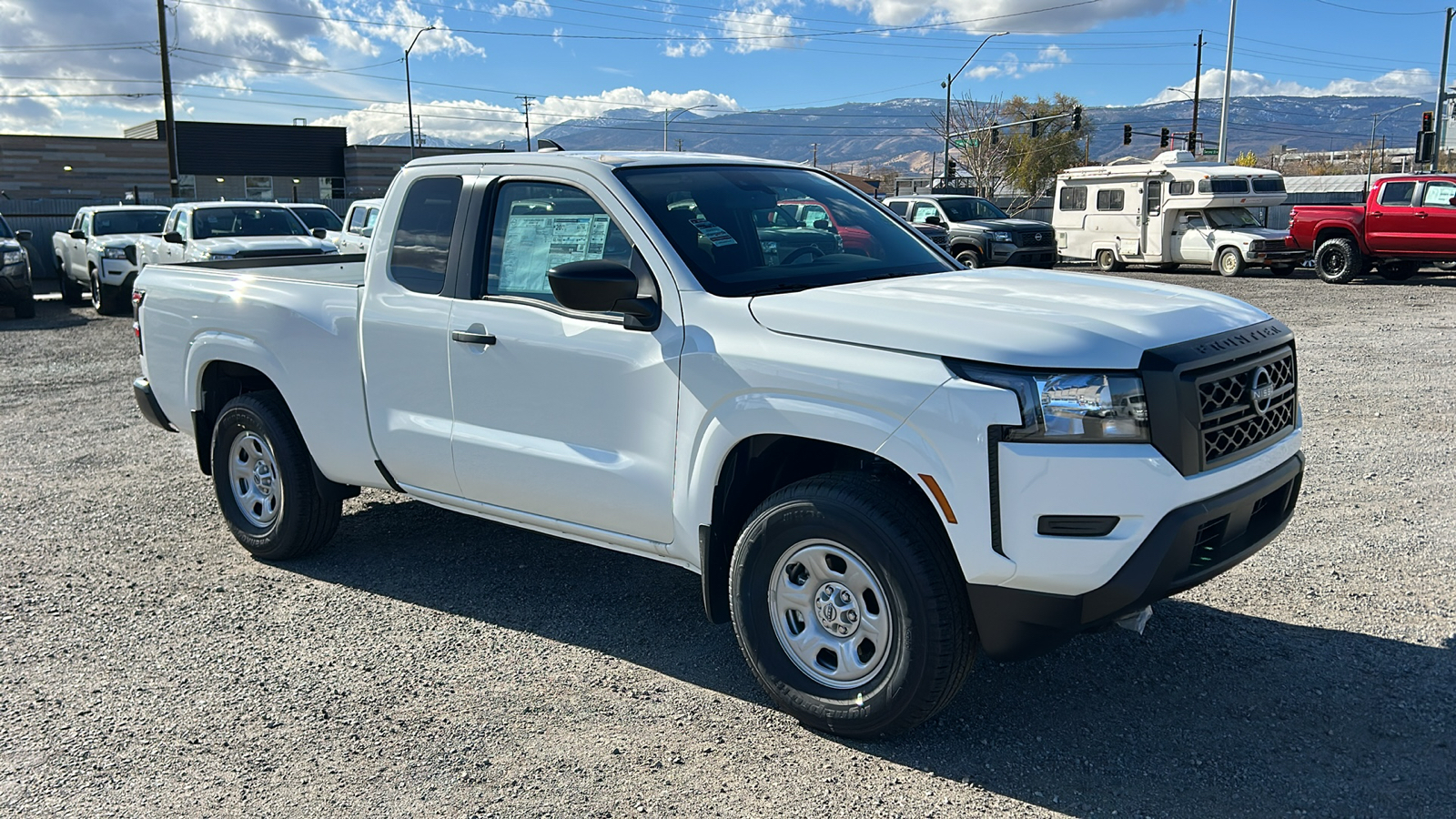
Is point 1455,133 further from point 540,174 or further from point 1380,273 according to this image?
point 540,174

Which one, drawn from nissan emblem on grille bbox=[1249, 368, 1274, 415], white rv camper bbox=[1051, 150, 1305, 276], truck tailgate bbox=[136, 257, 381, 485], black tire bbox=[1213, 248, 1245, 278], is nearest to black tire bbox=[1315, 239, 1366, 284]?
white rv camper bbox=[1051, 150, 1305, 276]

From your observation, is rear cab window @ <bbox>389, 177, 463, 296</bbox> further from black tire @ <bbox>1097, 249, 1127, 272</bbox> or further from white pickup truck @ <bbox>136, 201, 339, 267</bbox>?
black tire @ <bbox>1097, 249, 1127, 272</bbox>

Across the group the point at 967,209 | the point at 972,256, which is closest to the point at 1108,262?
the point at 967,209

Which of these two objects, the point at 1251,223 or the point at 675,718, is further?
the point at 1251,223

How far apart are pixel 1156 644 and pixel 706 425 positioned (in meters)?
2.08

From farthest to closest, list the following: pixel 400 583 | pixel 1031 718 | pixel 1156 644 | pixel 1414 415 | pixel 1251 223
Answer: pixel 1251 223 → pixel 1414 415 → pixel 400 583 → pixel 1156 644 → pixel 1031 718

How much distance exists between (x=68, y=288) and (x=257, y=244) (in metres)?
8.05

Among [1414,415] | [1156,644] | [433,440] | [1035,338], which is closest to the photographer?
[1035,338]

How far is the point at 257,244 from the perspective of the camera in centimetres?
1625

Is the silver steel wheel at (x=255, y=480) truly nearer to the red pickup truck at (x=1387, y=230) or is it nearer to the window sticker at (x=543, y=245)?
the window sticker at (x=543, y=245)

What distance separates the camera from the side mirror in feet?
13.0

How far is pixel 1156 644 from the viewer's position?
463 centimetres

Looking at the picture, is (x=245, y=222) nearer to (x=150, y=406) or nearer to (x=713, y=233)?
(x=150, y=406)

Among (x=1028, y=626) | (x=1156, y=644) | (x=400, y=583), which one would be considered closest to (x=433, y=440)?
(x=400, y=583)
